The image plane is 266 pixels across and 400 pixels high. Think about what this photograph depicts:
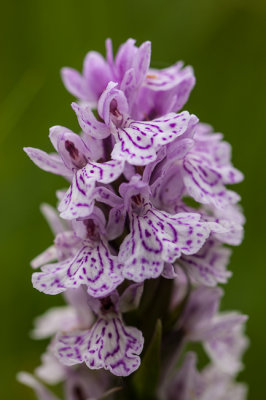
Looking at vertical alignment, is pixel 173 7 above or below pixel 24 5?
below

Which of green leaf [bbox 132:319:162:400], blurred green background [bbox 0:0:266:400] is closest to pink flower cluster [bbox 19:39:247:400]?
green leaf [bbox 132:319:162:400]

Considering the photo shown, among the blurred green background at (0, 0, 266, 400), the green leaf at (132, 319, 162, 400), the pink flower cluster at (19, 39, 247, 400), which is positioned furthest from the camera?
the blurred green background at (0, 0, 266, 400)

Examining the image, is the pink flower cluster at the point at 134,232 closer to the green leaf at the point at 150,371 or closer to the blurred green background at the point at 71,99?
the green leaf at the point at 150,371

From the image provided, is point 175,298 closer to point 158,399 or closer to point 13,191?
point 158,399

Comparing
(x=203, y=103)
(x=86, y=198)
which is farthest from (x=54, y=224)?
(x=203, y=103)

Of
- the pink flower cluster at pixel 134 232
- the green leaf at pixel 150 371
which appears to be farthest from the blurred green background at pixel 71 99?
the green leaf at pixel 150 371

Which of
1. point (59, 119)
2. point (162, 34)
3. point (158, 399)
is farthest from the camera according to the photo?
point (162, 34)

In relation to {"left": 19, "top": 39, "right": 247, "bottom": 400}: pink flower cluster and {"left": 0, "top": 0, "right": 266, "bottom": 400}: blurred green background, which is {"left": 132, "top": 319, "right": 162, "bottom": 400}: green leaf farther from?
{"left": 0, "top": 0, "right": 266, "bottom": 400}: blurred green background
